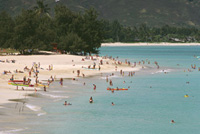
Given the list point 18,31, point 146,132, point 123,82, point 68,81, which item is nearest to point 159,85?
point 123,82

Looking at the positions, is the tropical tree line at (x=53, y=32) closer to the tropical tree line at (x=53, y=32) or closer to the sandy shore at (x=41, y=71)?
the tropical tree line at (x=53, y=32)

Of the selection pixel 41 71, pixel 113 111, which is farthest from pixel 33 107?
pixel 41 71

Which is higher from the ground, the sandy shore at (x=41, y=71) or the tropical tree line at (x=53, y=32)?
the tropical tree line at (x=53, y=32)

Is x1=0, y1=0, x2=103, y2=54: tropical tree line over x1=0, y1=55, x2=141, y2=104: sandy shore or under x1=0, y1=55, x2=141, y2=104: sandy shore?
over

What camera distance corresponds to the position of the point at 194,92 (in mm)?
70562

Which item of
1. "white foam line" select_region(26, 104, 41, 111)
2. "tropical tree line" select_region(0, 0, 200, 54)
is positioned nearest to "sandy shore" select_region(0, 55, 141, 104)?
"white foam line" select_region(26, 104, 41, 111)

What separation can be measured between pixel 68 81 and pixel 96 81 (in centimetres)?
620

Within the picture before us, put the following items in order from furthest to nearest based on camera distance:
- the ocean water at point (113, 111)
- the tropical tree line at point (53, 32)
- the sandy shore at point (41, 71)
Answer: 1. the tropical tree line at point (53, 32)
2. the sandy shore at point (41, 71)
3. the ocean water at point (113, 111)

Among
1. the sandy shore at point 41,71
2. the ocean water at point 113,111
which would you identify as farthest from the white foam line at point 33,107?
the sandy shore at point 41,71

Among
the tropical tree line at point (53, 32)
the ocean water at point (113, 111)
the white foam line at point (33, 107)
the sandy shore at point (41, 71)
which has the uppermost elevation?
the tropical tree line at point (53, 32)

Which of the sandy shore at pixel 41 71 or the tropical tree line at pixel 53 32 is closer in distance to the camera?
the sandy shore at pixel 41 71

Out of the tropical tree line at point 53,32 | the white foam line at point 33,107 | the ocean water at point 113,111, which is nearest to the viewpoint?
the ocean water at point 113,111

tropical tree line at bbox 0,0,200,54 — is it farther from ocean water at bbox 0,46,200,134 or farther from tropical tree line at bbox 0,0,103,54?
ocean water at bbox 0,46,200,134

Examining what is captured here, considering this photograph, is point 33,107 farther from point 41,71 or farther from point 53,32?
point 53,32
